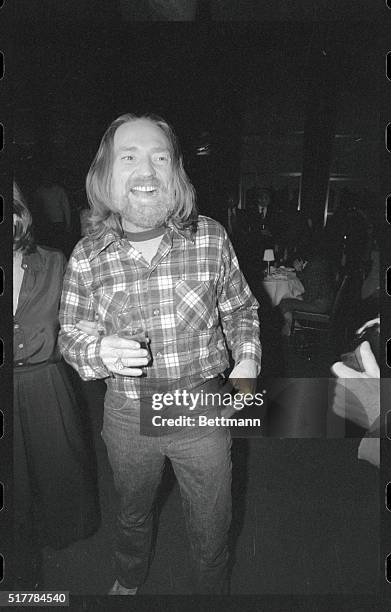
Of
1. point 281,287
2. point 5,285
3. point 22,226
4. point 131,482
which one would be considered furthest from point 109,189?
point 131,482

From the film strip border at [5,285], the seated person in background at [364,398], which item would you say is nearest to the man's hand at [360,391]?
the seated person in background at [364,398]

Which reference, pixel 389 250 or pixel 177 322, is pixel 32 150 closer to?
pixel 177 322

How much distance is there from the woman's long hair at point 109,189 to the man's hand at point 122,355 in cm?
28

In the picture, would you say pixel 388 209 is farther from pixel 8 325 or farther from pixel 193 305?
pixel 8 325

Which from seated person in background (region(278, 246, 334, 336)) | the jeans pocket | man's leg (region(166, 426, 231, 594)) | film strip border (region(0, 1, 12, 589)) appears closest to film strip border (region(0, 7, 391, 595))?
film strip border (region(0, 1, 12, 589))

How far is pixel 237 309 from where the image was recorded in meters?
1.37

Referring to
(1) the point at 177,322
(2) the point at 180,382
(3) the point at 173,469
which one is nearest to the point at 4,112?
(1) the point at 177,322

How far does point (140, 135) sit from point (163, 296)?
389 millimetres

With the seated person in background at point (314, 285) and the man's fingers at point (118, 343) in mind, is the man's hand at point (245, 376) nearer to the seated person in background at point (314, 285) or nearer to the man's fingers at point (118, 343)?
the seated person in background at point (314, 285)

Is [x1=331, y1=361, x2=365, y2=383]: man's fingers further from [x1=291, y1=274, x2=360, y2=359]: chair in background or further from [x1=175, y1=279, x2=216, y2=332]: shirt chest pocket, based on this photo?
[x1=175, y1=279, x2=216, y2=332]: shirt chest pocket

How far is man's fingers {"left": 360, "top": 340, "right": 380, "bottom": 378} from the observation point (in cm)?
135

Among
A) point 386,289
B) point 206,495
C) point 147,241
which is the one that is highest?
point 147,241

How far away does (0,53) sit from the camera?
4.36ft

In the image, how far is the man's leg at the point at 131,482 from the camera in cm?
138
